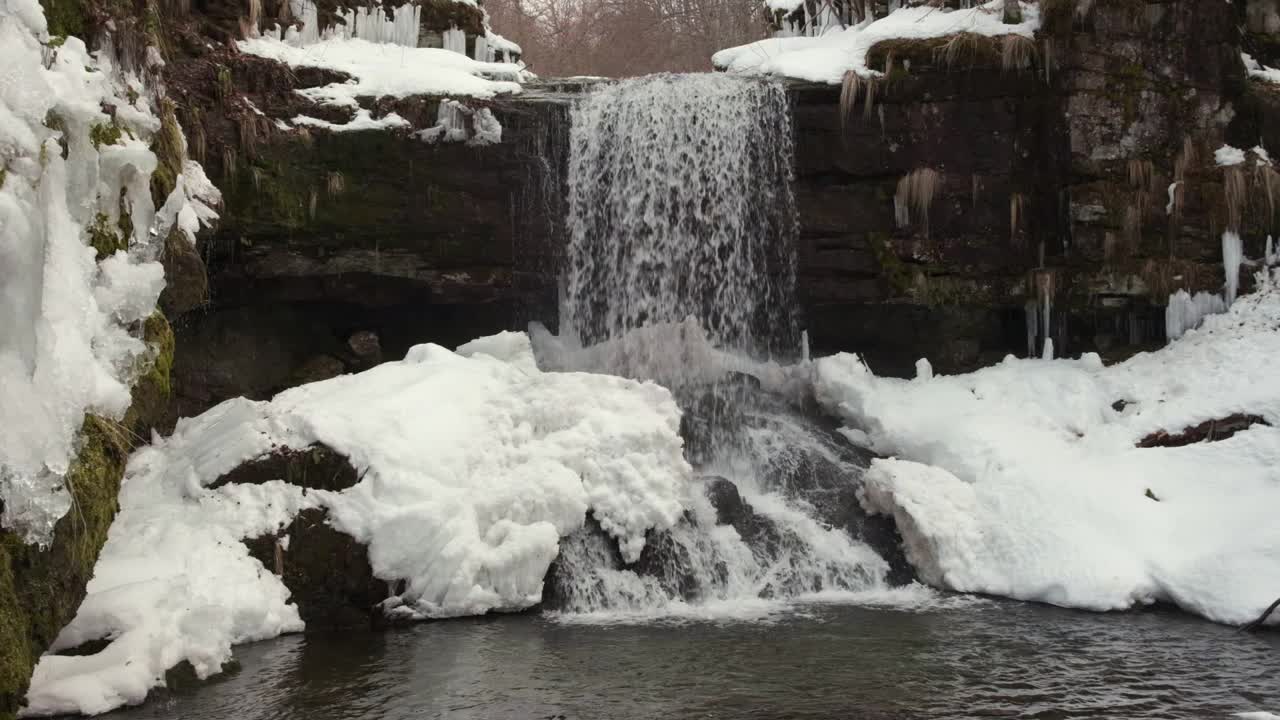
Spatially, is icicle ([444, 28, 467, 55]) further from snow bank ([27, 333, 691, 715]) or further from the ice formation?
snow bank ([27, 333, 691, 715])

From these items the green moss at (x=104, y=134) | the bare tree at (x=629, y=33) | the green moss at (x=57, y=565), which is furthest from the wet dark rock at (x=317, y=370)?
the bare tree at (x=629, y=33)

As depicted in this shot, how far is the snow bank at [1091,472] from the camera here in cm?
1026

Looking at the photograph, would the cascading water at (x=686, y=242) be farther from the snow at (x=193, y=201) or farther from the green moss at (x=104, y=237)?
the green moss at (x=104, y=237)

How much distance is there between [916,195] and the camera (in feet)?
49.3

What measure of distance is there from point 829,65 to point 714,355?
4472 mm

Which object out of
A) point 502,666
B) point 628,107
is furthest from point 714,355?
point 502,666

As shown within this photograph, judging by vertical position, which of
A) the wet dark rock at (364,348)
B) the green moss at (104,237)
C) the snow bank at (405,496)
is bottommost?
the snow bank at (405,496)

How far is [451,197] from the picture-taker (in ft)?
48.3

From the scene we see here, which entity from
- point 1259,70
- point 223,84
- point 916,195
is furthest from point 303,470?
point 1259,70

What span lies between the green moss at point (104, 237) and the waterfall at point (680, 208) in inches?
331

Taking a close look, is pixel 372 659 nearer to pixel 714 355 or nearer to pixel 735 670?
pixel 735 670

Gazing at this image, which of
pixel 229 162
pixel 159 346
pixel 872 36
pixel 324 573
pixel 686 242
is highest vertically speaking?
pixel 872 36

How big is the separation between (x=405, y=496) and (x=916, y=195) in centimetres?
878

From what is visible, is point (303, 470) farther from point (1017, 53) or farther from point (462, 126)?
point (1017, 53)
